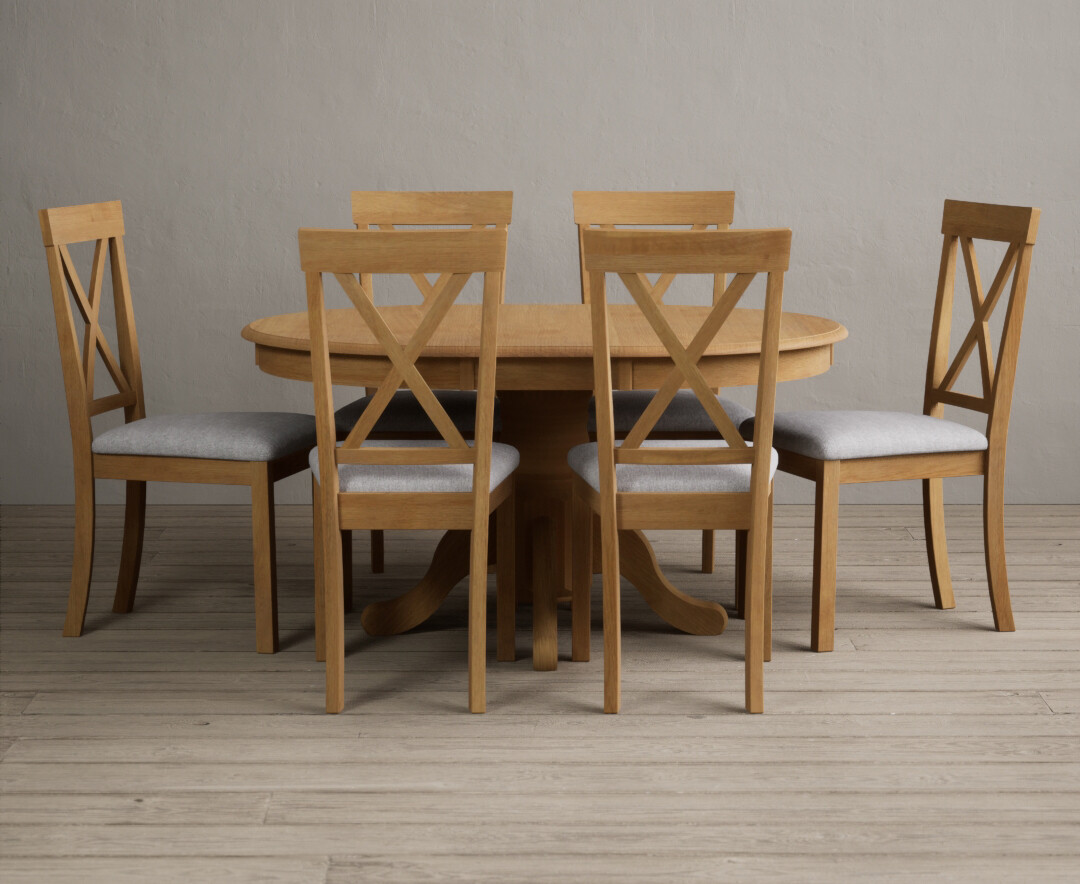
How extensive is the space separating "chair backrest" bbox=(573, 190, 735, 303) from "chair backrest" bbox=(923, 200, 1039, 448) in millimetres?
657

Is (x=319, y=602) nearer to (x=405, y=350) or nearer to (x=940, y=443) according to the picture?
(x=405, y=350)

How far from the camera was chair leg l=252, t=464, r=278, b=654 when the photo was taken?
9.13 ft

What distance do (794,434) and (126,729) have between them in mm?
1577

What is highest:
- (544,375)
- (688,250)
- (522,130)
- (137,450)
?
(522,130)

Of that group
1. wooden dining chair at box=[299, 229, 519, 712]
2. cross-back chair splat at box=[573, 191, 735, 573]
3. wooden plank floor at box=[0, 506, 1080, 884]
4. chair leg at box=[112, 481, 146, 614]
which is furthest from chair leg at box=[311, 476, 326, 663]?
cross-back chair splat at box=[573, 191, 735, 573]

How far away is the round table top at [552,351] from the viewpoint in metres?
2.55

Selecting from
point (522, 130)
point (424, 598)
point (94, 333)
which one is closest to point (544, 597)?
point (424, 598)

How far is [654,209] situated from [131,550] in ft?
5.72

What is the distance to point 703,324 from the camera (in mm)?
2375

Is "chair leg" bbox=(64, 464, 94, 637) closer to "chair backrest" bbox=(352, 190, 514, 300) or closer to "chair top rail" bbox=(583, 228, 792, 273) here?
"chair backrest" bbox=(352, 190, 514, 300)

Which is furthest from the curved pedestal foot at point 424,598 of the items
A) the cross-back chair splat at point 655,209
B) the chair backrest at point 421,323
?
the cross-back chair splat at point 655,209

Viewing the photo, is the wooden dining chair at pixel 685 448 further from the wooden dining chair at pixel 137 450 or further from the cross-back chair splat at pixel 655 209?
the cross-back chair splat at pixel 655 209

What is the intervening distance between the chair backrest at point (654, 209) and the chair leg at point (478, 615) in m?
1.33

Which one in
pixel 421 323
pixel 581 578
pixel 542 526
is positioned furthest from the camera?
pixel 542 526
